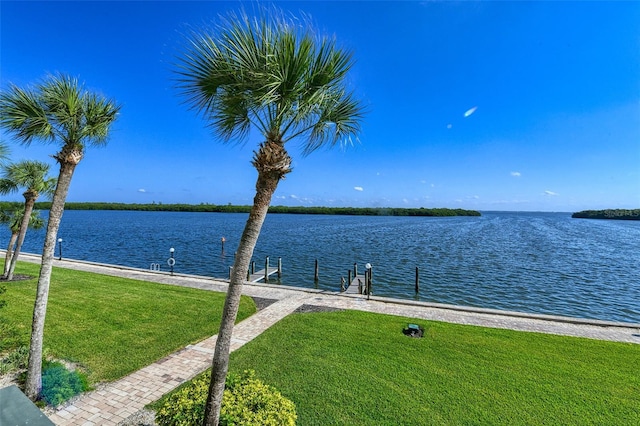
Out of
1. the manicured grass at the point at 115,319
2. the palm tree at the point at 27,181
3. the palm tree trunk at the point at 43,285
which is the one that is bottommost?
the manicured grass at the point at 115,319

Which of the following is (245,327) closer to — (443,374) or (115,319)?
(115,319)

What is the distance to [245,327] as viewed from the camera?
9750 mm

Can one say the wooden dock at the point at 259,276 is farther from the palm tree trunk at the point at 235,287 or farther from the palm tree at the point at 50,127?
the palm tree trunk at the point at 235,287

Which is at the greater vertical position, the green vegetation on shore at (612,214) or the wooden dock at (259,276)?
the green vegetation on shore at (612,214)

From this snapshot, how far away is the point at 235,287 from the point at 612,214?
651 ft

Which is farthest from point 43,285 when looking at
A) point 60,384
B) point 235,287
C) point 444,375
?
point 444,375

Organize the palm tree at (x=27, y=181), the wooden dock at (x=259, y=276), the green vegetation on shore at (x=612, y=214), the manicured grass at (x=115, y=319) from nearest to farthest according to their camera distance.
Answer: the manicured grass at (x=115, y=319), the palm tree at (x=27, y=181), the wooden dock at (x=259, y=276), the green vegetation on shore at (x=612, y=214)

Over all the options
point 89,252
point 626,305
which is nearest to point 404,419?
point 626,305

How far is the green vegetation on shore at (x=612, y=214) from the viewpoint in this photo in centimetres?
Answer: 13268

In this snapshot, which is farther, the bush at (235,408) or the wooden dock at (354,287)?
the wooden dock at (354,287)

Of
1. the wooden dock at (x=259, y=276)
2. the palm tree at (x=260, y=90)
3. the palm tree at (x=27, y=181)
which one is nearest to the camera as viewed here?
the palm tree at (x=260, y=90)

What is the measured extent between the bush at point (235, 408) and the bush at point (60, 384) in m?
2.59

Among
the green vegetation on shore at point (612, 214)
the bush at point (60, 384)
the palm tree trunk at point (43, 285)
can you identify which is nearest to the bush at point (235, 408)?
the bush at point (60, 384)

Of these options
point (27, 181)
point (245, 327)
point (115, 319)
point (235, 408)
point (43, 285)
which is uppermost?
point (27, 181)
